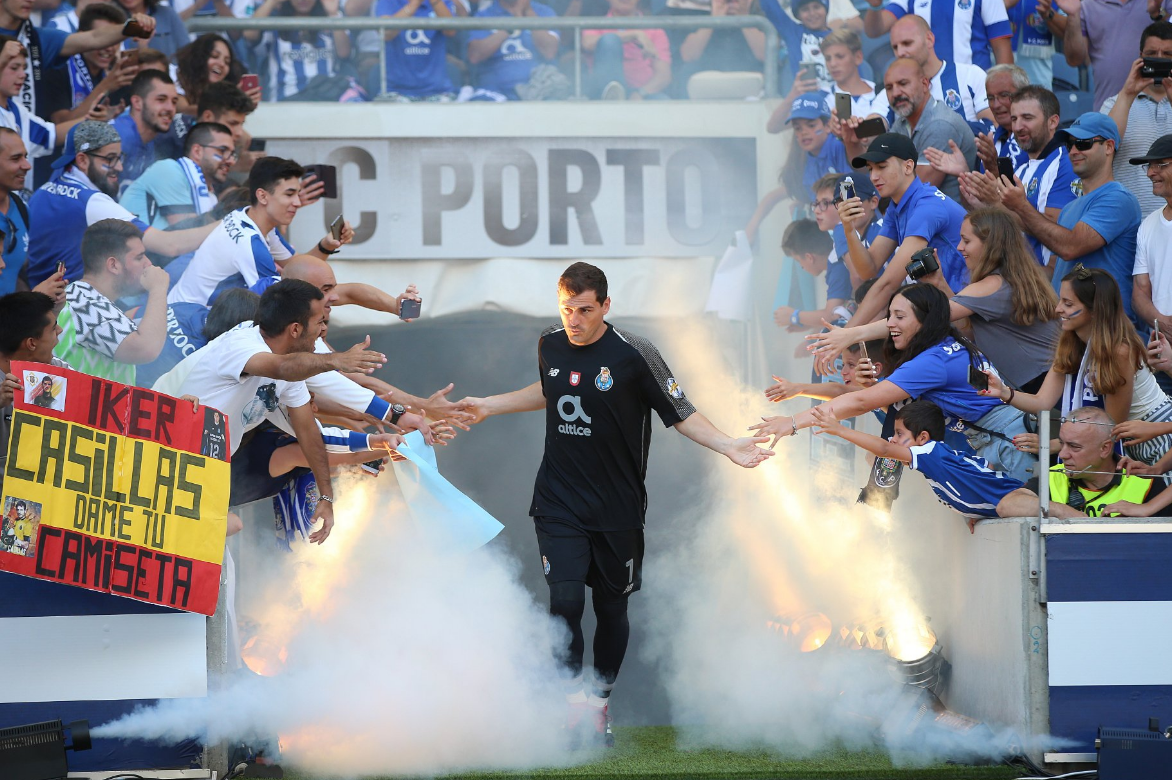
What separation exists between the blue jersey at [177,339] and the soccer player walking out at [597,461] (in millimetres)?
2107

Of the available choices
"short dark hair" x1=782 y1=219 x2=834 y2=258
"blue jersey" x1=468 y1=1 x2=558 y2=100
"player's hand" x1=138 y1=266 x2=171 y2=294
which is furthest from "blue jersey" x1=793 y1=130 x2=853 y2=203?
"player's hand" x1=138 y1=266 x2=171 y2=294

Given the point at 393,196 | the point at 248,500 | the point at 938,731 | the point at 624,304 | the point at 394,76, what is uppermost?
the point at 394,76

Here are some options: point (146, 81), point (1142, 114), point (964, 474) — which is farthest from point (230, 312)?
point (1142, 114)

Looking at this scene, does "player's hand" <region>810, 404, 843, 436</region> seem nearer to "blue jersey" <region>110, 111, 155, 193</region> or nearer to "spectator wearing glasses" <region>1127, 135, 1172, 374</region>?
"spectator wearing glasses" <region>1127, 135, 1172, 374</region>

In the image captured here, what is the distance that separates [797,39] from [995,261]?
11.4ft

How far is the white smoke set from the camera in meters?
4.62

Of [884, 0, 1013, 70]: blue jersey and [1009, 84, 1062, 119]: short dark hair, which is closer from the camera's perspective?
[1009, 84, 1062, 119]: short dark hair

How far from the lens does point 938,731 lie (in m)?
4.92

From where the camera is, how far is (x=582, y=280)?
486 cm

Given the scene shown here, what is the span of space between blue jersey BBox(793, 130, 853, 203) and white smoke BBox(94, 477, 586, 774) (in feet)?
11.6

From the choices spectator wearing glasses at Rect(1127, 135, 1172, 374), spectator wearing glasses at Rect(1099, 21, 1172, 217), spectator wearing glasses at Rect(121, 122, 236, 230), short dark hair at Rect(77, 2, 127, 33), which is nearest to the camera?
spectator wearing glasses at Rect(1127, 135, 1172, 374)

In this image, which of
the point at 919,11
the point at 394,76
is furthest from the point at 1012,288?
the point at 394,76

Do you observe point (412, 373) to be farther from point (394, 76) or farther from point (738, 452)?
point (738, 452)

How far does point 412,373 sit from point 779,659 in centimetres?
476
